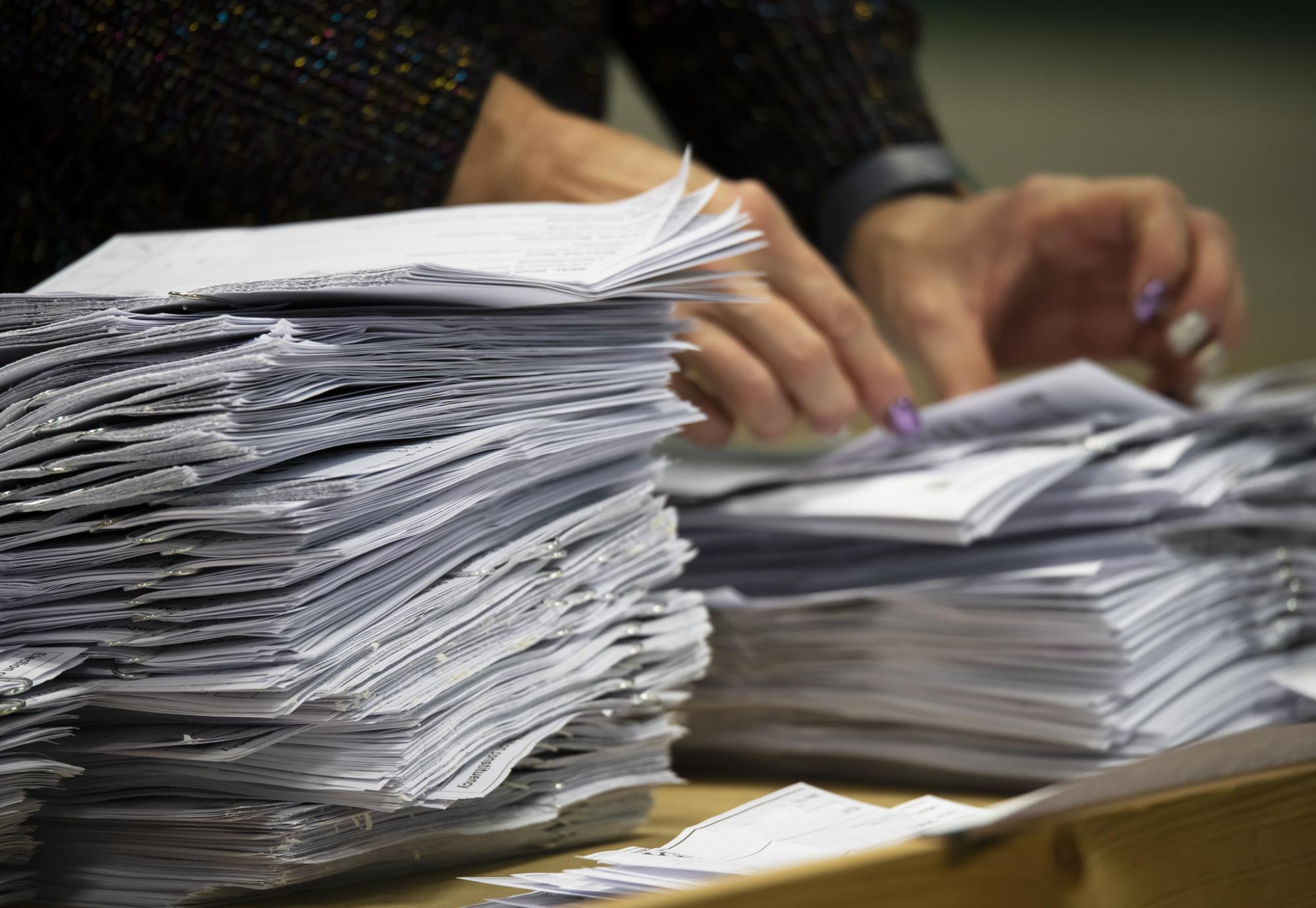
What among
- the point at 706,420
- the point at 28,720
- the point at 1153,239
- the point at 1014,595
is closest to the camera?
the point at 28,720

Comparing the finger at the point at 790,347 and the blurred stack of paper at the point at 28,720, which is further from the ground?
the finger at the point at 790,347

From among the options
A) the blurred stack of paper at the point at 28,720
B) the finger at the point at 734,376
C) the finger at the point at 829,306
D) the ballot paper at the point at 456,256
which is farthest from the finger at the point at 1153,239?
the blurred stack of paper at the point at 28,720

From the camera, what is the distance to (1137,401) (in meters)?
0.88

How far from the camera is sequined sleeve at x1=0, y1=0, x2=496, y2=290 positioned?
71 cm

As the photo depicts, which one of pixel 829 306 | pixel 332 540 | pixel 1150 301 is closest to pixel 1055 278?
pixel 1150 301

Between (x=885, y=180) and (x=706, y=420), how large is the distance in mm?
435

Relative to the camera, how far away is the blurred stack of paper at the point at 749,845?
461 mm

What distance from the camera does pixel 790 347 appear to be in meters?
0.82

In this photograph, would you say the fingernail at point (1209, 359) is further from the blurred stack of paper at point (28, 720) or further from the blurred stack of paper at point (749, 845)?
the blurred stack of paper at point (28, 720)

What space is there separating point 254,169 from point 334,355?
33 centimetres

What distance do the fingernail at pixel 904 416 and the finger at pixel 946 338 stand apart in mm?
176

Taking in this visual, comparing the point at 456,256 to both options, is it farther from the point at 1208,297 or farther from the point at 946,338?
the point at 1208,297

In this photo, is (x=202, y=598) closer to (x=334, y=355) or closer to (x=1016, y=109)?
(x=334, y=355)

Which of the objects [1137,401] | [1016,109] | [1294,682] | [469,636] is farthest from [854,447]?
[1016,109]
